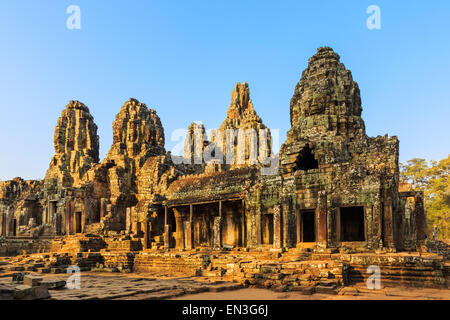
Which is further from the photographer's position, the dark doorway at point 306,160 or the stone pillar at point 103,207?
the stone pillar at point 103,207

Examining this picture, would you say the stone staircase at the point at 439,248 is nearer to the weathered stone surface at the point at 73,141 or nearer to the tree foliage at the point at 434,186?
the tree foliage at the point at 434,186

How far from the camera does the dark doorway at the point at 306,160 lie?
21719 millimetres

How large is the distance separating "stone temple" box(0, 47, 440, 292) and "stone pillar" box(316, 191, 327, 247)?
0.15 ft

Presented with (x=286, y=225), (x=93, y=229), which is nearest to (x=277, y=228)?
(x=286, y=225)

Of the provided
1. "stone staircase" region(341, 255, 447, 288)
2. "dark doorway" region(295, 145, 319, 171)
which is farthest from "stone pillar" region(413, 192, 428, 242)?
"stone staircase" region(341, 255, 447, 288)

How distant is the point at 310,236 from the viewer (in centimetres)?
2362

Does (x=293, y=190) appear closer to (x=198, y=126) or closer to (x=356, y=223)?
(x=356, y=223)

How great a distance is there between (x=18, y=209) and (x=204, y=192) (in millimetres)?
25385

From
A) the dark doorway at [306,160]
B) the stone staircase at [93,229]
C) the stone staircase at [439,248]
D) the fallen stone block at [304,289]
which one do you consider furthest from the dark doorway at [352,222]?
the stone staircase at [93,229]

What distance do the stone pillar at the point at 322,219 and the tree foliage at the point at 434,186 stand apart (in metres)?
21.3

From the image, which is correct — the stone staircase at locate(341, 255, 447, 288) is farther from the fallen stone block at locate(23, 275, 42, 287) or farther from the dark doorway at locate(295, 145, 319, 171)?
the fallen stone block at locate(23, 275, 42, 287)

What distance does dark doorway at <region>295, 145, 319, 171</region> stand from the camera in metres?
21.7

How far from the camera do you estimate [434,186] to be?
139ft
